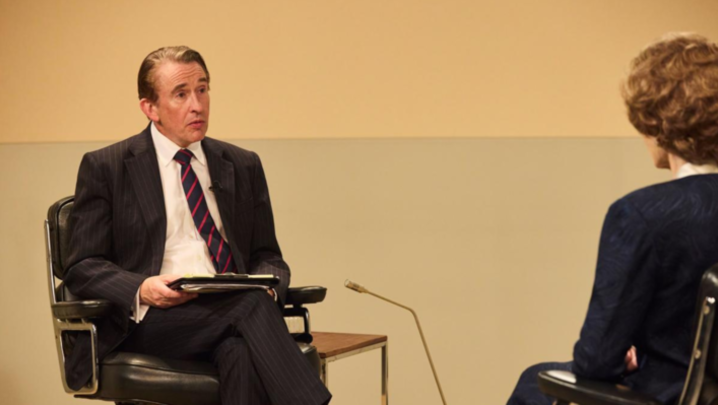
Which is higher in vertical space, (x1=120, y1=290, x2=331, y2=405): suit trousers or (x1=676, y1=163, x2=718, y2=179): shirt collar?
(x1=676, y1=163, x2=718, y2=179): shirt collar

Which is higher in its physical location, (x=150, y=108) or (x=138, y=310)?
(x=150, y=108)

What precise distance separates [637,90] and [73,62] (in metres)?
3.43

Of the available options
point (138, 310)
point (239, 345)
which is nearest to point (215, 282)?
point (239, 345)

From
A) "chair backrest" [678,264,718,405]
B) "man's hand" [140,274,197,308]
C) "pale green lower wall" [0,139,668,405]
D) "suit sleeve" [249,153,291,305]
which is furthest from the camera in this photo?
"pale green lower wall" [0,139,668,405]

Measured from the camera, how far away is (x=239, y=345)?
2.42m

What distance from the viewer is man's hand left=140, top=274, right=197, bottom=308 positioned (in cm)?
248

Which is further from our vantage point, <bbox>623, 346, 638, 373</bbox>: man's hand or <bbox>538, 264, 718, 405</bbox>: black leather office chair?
<bbox>623, 346, 638, 373</bbox>: man's hand

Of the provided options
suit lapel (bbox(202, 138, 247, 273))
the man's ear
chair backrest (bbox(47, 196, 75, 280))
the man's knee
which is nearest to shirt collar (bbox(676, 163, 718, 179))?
the man's knee

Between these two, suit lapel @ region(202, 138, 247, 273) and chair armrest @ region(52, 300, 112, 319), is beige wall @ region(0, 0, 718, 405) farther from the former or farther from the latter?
chair armrest @ region(52, 300, 112, 319)

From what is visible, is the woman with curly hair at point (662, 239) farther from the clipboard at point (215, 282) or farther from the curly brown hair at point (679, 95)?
the clipboard at point (215, 282)

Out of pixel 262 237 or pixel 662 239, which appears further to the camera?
pixel 262 237

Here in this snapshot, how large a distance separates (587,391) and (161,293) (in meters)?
1.36

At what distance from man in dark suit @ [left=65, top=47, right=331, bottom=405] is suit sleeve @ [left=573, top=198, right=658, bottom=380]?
100cm

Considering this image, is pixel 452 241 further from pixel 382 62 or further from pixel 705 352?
pixel 705 352
